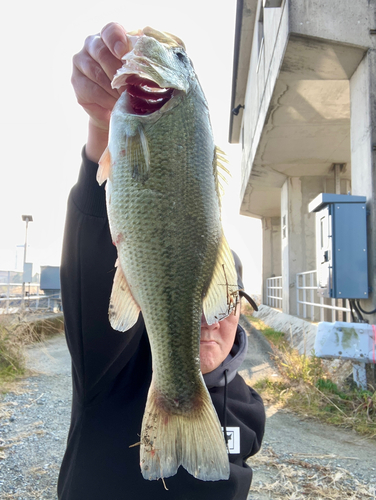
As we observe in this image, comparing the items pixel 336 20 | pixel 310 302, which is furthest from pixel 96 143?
pixel 310 302

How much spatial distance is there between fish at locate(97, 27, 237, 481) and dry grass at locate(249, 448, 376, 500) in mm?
2213

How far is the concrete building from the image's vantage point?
15.5 ft

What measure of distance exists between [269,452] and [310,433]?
639 mm

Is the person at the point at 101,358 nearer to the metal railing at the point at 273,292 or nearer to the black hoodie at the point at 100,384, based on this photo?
the black hoodie at the point at 100,384

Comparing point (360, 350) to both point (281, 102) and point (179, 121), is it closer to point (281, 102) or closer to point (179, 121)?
point (179, 121)

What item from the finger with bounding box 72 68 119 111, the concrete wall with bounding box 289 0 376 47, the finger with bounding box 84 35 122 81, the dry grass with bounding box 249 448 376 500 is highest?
the concrete wall with bounding box 289 0 376 47

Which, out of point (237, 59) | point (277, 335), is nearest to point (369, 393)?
point (277, 335)

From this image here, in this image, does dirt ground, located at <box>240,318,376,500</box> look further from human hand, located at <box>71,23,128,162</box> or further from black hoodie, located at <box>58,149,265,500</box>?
human hand, located at <box>71,23,128,162</box>

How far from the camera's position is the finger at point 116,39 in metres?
1.37

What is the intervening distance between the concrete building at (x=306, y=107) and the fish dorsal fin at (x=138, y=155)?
3896 mm

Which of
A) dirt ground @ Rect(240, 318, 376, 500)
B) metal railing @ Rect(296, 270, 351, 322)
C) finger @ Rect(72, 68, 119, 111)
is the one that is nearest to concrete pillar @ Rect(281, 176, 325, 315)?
metal railing @ Rect(296, 270, 351, 322)

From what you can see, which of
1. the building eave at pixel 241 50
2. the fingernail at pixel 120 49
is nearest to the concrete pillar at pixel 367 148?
the fingernail at pixel 120 49

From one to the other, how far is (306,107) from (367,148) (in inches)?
96.9

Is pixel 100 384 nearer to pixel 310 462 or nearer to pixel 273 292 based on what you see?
pixel 310 462
